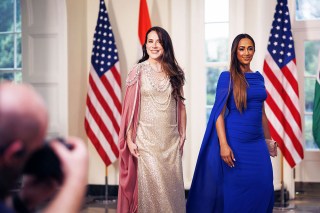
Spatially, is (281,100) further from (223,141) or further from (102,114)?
(223,141)

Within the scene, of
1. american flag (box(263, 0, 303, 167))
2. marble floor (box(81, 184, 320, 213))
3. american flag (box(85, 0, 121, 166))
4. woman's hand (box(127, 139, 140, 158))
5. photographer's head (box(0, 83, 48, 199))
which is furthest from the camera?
american flag (box(85, 0, 121, 166))

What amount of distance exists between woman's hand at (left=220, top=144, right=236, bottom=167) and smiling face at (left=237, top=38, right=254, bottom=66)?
64cm

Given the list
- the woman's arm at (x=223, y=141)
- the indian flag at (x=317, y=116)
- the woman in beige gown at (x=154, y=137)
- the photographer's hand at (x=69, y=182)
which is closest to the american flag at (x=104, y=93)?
the indian flag at (x=317, y=116)

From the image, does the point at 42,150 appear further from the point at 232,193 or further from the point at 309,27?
the point at 309,27

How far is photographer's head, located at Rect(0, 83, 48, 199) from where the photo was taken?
0.78 m

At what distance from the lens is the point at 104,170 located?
745 centimetres

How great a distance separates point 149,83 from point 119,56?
→ 9.18 ft

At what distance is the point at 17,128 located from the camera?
78cm

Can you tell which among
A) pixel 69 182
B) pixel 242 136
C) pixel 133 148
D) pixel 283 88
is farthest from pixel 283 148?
pixel 69 182

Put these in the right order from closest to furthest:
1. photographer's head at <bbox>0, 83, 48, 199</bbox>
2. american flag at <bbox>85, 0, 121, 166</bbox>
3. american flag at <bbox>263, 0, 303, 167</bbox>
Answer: photographer's head at <bbox>0, 83, 48, 199</bbox> → american flag at <bbox>263, 0, 303, 167</bbox> → american flag at <bbox>85, 0, 121, 166</bbox>

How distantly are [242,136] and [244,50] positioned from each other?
0.64 m

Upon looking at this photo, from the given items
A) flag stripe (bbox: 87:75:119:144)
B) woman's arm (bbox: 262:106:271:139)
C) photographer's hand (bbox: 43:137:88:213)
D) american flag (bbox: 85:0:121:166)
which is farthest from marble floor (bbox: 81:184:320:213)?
photographer's hand (bbox: 43:137:88:213)

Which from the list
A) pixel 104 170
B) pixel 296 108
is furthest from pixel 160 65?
pixel 104 170

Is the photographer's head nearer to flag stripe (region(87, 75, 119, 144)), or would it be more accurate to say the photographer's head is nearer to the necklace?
the necklace
